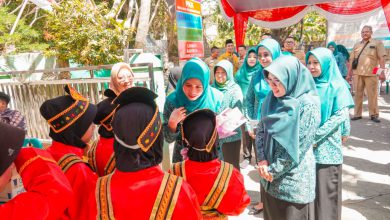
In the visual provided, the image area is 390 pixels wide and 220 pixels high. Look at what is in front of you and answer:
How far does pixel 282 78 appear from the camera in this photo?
2.10 metres

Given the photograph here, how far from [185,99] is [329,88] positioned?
4.19 feet

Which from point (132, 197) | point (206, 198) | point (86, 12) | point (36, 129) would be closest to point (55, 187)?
point (132, 197)

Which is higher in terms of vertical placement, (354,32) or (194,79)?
(354,32)

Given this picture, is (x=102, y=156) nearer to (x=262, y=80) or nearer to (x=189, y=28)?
(x=189, y=28)

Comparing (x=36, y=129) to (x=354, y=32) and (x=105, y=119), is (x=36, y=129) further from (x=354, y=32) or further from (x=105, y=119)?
(x=354, y=32)

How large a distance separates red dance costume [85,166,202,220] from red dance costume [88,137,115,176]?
2.57 ft

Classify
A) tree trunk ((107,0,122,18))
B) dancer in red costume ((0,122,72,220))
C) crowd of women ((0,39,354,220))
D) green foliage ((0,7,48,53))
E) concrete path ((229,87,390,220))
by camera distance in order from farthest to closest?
green foliage ((0,7,48,53)), tree trunk ((107,0,122,18)), concrete path ((229,87,390,220)), crowd of women ((0,39,354,220)), dancer in red costume ((0,122,72,220))

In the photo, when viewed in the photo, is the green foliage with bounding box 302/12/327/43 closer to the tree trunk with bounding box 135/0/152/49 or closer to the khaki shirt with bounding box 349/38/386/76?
the tree trunk with bounding box 135/0/152/49

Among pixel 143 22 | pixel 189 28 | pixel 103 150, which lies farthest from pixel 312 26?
pixel 103 150

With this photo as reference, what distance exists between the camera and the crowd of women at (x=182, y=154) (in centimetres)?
131

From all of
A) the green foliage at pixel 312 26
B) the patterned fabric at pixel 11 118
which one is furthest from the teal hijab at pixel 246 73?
the green foliage at pixel 312 26

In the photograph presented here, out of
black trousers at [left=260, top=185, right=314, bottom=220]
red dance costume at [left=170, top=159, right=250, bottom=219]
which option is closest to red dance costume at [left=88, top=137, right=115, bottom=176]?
red dance costume at [left=170, top=159, right=250, bottom=219]

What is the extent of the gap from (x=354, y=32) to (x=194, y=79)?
925 cm

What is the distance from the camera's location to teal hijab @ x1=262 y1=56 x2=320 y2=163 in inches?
80.9
